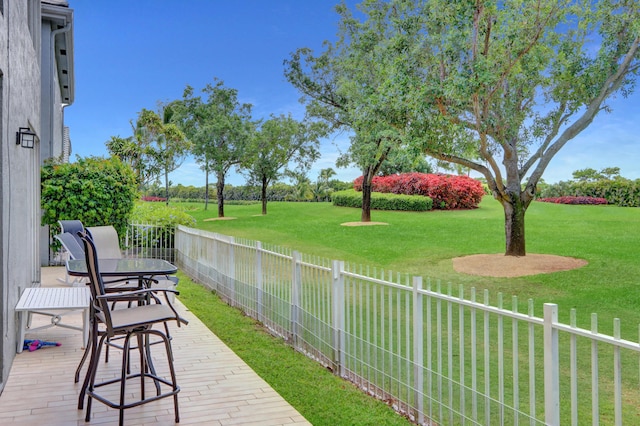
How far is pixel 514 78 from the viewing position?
12930 mm

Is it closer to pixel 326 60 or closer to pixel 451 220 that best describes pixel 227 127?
pixel 326 60

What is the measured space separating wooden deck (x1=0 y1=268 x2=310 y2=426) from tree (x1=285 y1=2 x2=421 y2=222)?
816cm

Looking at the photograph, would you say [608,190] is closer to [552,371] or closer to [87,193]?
[87,193]

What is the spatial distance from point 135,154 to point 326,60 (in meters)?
12.6

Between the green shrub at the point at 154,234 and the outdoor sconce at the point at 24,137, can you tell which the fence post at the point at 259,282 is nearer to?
the outdoor sconce at the point at 24,137

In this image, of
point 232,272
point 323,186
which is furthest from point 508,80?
point 323,186

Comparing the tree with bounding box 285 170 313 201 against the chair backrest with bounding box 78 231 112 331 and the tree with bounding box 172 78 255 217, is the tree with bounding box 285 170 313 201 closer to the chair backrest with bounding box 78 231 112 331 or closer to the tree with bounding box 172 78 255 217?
the tree with bounding box 172 78 255 217

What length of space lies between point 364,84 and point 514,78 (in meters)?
6.29

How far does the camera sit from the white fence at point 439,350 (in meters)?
2.90

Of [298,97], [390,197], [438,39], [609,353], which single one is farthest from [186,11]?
[609,353]

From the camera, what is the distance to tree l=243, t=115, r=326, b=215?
29.5 meters

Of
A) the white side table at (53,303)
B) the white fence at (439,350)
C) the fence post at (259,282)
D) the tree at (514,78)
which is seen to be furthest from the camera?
the tree at (514,78)

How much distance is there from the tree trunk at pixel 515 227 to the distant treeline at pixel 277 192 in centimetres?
2187

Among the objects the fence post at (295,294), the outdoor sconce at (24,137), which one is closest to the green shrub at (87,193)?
the outdoor sconce at (24,137)
